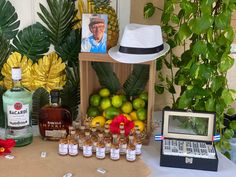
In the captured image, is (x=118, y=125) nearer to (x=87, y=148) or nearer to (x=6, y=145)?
(x=87, y=148)

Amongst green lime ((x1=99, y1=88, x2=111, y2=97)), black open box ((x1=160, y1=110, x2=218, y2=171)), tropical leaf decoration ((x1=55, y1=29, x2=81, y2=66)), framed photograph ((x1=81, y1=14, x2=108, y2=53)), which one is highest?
framed photograph ((x1=81, y1=14, x2=108, y2=53))

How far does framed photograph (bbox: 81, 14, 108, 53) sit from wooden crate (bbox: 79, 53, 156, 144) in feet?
0.11

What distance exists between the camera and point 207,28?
1.32m

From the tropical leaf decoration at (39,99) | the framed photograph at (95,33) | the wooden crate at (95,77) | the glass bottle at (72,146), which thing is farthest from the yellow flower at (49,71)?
the glass bottle at (72,146)

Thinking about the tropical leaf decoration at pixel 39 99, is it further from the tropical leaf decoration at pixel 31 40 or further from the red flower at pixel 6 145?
Result: the red flower at pixel 6 145

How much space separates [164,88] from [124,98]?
1.10 ft

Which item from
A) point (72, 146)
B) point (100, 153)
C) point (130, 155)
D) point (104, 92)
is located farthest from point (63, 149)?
point (104, 92)

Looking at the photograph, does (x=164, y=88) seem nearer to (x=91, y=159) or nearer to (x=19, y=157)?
(x=91, y=159)

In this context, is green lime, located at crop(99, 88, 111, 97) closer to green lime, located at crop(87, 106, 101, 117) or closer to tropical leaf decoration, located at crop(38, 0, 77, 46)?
green lime, located at crop(87, 106, 101, 117)

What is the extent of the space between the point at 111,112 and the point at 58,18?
1.60 feet

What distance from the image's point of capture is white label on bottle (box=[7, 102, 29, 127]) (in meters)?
Answer: 1.28

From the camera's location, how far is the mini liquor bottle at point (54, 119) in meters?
1.35

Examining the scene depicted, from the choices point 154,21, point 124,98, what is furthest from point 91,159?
point 154,21

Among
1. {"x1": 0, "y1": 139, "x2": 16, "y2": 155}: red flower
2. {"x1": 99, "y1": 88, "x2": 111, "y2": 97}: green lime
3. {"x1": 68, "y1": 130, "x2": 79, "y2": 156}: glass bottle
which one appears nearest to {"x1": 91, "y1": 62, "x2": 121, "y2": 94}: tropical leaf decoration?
{"x1": 99, "y1": 88, "x2": 111, "y2": 97}: green lime
